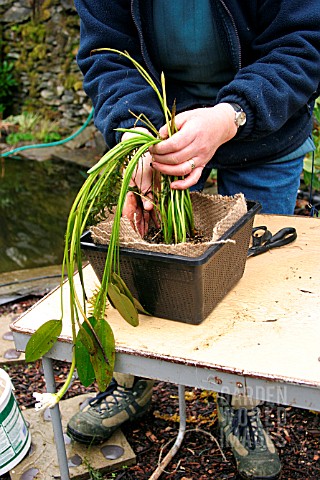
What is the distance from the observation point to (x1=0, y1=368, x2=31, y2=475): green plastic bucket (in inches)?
57.8

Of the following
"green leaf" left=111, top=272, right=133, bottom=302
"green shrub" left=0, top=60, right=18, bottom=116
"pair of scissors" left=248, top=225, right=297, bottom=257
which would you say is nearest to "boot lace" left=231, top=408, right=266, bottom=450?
"pair of scissors" left=248, top=225, right=297, bottom=257

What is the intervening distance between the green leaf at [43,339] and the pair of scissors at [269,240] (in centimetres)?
46

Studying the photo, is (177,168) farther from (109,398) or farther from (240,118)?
(109,398)

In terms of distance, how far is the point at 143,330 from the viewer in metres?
1.01

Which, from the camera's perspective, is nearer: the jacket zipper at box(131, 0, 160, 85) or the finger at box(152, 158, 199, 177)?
the finger at box(152, 158, 199, 177)

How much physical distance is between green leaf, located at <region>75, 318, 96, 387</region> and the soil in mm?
669

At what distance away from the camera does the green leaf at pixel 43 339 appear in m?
0.98

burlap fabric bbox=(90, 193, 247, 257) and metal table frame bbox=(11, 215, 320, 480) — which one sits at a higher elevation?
burlap fabric bbox=(90, 193, 247, 257)

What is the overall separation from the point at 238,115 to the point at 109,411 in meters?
0.89

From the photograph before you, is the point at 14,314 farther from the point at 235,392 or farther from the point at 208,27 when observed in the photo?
the point at 235,392

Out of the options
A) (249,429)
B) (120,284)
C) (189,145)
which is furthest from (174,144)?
(249,429)

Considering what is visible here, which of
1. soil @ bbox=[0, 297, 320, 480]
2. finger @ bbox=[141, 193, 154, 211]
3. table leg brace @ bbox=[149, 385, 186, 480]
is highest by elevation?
finger @ bbox=[141, 193, 154, 211]

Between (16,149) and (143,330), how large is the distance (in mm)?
4604

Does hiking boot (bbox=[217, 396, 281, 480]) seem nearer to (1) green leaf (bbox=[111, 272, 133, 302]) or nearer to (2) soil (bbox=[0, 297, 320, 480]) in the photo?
(2) soil (bbox=[0, 297, 320, 480])
